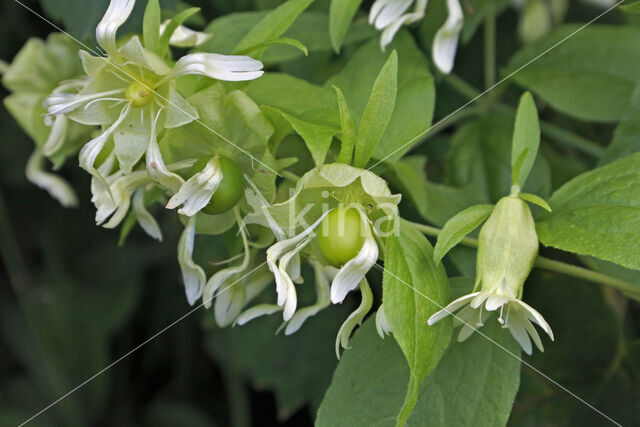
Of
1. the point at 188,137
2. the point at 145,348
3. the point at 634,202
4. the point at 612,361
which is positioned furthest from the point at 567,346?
the point at 145,348

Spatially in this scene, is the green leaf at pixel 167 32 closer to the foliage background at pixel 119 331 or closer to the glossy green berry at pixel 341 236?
the glossy green berry at pixel 341 236

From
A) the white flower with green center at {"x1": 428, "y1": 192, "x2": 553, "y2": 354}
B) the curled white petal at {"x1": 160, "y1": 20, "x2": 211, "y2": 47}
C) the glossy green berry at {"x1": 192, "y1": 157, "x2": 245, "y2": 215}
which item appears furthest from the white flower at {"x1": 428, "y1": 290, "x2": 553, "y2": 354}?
the curled white petal at {"x1": 160, "y1": 20, "x2": 211, "y2": 47}

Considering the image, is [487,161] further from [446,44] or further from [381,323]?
[381,323]

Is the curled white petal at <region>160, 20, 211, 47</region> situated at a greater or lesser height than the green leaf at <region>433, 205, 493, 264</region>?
greater

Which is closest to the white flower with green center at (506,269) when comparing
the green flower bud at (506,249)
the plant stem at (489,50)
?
the green flower bud at (506,249)

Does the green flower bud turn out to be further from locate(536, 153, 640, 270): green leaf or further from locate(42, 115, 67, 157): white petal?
locate(42, 115, 67, 157): white petal

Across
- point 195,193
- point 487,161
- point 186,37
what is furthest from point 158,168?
point 487,161

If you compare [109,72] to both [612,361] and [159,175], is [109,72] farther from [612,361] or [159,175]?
[612,361]
